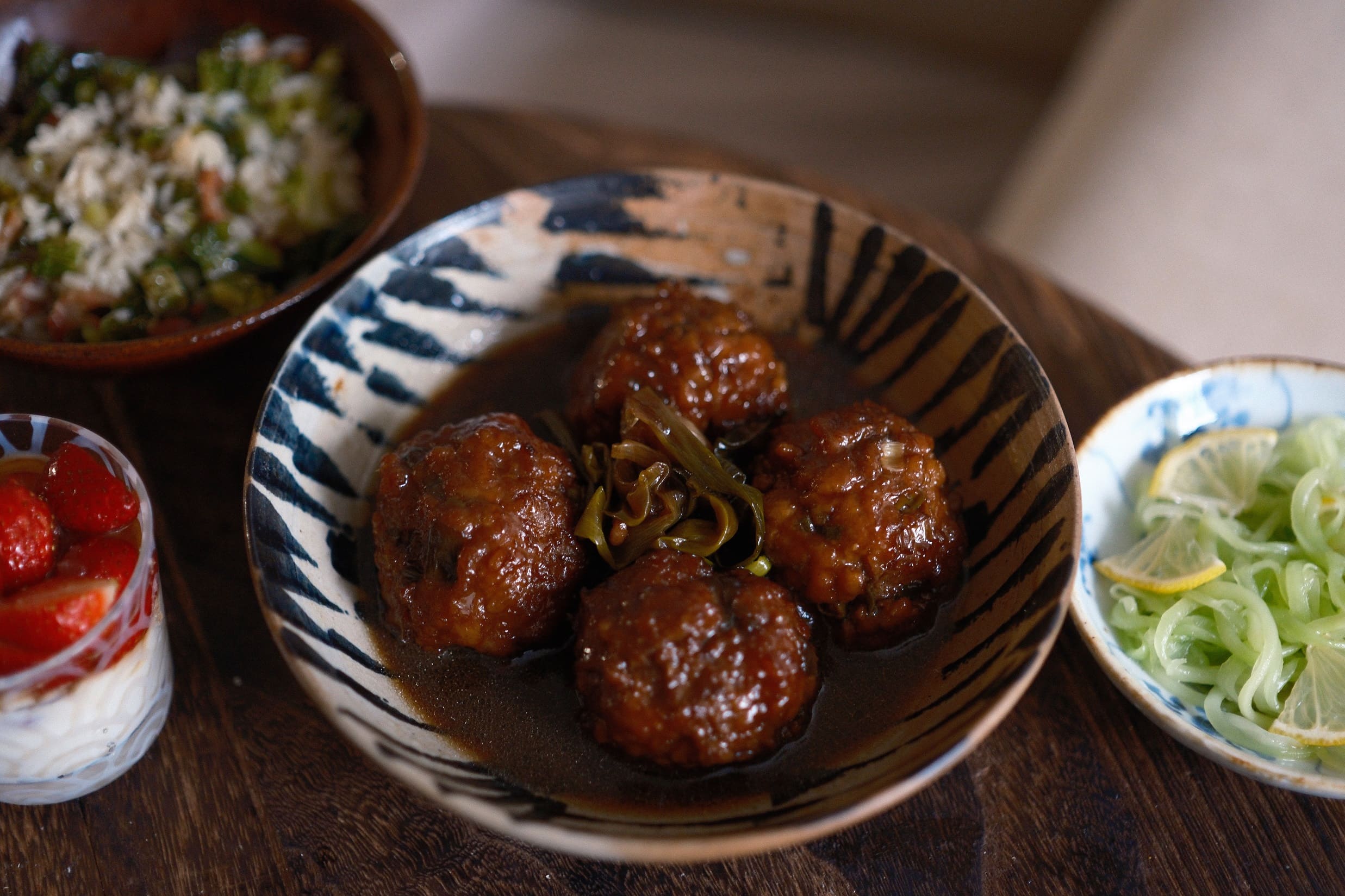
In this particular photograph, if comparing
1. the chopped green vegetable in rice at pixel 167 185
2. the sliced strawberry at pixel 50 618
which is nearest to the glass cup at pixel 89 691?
the sliced strawberry at pixel 50 618

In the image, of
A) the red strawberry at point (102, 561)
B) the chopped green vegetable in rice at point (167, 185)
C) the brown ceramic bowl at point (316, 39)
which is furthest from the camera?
the brown ceramic bowl at point (316, 39)

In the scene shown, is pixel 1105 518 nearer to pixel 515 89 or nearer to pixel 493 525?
pixel 493 525

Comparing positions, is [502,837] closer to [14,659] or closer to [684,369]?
[14,659]

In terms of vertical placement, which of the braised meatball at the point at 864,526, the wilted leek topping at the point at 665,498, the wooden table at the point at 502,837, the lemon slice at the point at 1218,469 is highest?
the lemon slice at the point at 1218,469

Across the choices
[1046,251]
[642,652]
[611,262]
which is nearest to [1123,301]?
[1046,251]

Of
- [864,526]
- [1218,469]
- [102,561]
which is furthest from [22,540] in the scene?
[1218,469]

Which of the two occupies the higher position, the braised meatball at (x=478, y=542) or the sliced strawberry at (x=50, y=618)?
the braised meatball at (x=478, y=542)

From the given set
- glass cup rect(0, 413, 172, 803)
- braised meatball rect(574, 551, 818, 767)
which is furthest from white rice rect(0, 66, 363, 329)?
braised meatball rect(574, 551, 818, 767)

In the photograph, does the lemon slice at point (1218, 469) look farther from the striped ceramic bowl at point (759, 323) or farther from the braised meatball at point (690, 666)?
the braised meatball at point (690, 666)
